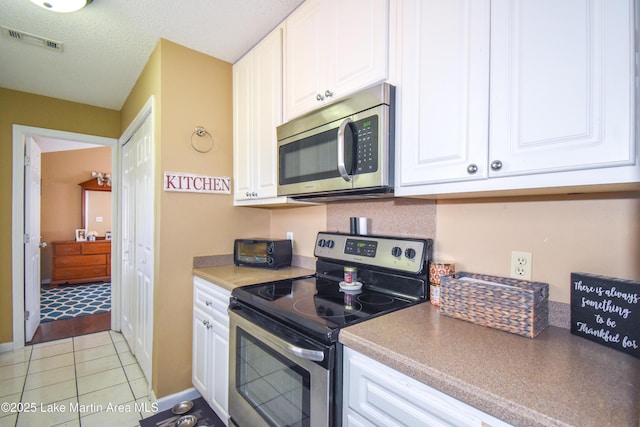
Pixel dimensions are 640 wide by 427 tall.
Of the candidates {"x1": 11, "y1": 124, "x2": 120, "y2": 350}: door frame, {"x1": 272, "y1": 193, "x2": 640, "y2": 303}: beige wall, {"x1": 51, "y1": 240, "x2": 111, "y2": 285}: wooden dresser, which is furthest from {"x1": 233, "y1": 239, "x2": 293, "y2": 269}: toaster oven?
{"x1": 51, "y1": 240, "x2": 111, "y2": 285}: wooden dresser

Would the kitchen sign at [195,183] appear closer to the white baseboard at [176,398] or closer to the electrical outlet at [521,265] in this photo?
the white baseboard at [176,398]

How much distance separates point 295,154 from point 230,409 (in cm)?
136

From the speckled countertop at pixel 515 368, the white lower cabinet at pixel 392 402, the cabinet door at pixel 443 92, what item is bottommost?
the white lower cabinet at pixel 392 402

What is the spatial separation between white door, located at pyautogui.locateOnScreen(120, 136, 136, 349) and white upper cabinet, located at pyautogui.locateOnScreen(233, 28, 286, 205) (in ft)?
3.87

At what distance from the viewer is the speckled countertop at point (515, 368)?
578mm

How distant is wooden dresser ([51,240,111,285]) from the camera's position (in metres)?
5.05

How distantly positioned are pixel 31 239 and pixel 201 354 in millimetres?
2488

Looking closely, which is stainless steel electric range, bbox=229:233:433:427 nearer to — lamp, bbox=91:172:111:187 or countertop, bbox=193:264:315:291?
countertop, bbox=193:264:315:291

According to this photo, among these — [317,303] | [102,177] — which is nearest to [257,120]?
[317,303]

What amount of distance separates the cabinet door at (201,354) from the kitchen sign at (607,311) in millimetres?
1726

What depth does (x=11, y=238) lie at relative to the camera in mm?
2754

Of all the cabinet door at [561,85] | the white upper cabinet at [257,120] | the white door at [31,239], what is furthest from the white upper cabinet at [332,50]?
the white door at [31,239]

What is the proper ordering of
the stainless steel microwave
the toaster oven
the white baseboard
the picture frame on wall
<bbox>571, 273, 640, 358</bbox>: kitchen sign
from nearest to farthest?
<bbox>571, 273, 640, 358</bbox>: kitchen sign < the stainless steel microwave < the white baseboard < the toaster oven < the picture frame on wall

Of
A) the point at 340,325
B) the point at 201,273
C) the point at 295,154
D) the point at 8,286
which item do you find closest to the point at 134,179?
the point at 201,273
